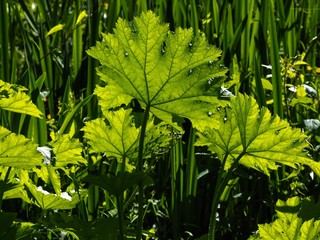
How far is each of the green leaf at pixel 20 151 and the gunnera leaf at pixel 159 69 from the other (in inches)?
5.8

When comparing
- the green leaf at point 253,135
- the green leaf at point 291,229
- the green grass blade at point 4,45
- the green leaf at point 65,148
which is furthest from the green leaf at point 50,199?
the green grass blade at point 4,45

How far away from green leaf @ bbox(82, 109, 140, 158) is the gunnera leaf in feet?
0.17

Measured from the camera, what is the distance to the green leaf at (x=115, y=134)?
48.9 inches

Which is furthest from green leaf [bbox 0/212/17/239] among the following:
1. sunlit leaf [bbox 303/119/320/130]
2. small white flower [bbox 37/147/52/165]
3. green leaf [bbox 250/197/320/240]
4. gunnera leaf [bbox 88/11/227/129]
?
sunlit leaf [bbox 303/119/320/130]

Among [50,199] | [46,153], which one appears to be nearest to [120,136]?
[46,153]

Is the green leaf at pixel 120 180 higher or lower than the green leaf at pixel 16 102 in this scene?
lower

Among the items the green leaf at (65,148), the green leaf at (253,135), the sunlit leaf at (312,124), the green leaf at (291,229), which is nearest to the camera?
the green leaf at (291,229)

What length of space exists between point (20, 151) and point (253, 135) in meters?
0.36

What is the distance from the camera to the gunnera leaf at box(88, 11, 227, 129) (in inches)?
44.8

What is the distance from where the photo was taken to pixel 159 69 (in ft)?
3.81

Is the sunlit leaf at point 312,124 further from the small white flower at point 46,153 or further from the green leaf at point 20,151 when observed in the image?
the green leaf at point 20,151

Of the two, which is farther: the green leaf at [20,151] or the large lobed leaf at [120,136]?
the large lobed leaf at [120,136]

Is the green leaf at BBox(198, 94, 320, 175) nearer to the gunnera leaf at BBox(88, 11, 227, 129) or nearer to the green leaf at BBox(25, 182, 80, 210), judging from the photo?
the gunnera leaf at BBox(88, 11, 227, 129)

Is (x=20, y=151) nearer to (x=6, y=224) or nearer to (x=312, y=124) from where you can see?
(x=6, y=224)
